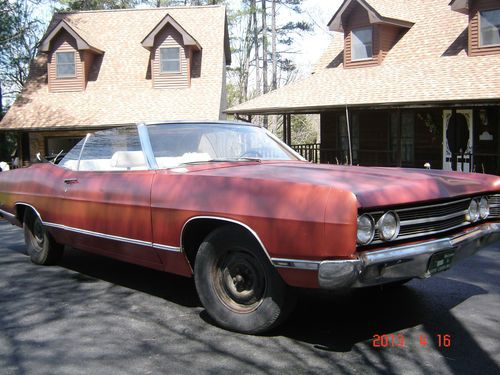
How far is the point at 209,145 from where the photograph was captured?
189 inches

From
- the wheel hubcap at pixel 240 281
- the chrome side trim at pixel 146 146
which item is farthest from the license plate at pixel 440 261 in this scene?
the chrome side trim at pixel 146 146

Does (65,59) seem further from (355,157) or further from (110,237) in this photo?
(110,237)

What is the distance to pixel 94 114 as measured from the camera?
19688 millimetres

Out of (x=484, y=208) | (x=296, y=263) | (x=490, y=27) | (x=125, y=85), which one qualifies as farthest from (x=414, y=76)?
(x=296, y=263)

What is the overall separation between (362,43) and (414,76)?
10.0 ft

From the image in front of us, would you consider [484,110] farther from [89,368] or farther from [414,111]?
[89,368]

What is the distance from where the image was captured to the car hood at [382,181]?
10.8 feet

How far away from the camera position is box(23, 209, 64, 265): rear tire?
577cm

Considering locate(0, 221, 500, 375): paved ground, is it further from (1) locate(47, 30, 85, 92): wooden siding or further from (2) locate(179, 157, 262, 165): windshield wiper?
(1) locate(47, 30, 85, 92): wooden siding

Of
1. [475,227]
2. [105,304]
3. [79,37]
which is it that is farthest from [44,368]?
[79,37]

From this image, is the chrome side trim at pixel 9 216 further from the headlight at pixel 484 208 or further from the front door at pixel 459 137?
the front door at pixel 459 137

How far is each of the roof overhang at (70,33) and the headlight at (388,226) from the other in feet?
63.6

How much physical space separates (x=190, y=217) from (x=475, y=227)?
2149 millimetres

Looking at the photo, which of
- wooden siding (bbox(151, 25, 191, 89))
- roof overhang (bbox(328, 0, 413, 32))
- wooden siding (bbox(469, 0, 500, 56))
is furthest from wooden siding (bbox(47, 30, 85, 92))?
wooden siding (bbox(469, 0, 500, 56))
